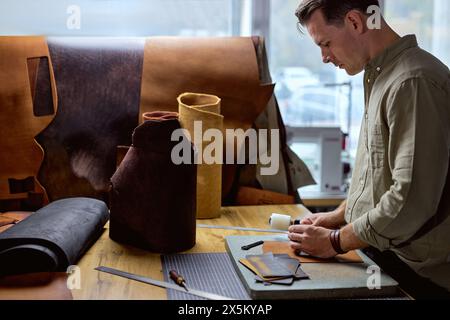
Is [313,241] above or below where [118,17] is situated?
below

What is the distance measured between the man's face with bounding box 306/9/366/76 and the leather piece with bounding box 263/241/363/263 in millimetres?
464

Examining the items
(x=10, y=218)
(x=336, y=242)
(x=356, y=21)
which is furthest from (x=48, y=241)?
(x=356, y=21)

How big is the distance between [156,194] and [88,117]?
2.11ft

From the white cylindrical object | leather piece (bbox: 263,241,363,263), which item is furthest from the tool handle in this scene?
the white cylindrical object

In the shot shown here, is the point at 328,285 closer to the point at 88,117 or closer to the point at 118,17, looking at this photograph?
the point at 88,117

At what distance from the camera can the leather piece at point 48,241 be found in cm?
123

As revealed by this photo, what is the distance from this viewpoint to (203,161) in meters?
1.76

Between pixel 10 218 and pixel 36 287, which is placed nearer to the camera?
pixel 36 287

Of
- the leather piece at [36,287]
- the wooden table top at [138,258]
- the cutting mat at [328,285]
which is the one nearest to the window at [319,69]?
the wooden table top at [138,258]

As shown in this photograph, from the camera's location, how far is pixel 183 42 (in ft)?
6.89

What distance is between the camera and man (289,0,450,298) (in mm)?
1186

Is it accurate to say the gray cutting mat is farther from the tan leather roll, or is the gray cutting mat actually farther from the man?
the tan leather roll

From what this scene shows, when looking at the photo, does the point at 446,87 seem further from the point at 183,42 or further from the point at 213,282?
the point at 183,42

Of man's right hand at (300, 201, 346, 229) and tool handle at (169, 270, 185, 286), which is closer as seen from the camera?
tool handle at (169, 270, 185, 286)
